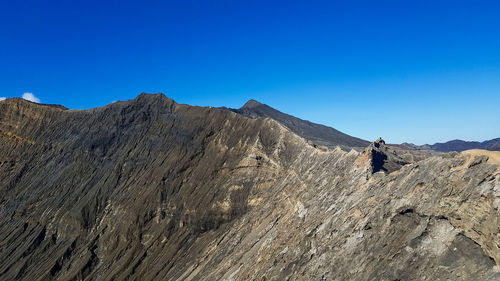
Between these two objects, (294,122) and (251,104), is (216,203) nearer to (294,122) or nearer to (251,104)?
(294,122)

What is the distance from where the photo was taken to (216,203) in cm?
3522

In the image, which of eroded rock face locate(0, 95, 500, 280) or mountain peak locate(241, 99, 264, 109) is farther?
mountain peak locate(241, 99, 264, 109)

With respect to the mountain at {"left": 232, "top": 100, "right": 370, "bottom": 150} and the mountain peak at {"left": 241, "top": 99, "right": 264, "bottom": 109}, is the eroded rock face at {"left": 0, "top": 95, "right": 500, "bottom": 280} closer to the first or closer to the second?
the mountain at {"left": 232, "top": 100, "right": 370, "bottom": 150}

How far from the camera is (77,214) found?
40.2 meters

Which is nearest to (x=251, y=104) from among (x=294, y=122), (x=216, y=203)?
(x=294, y=122)

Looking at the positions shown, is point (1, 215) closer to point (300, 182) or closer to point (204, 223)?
point (204, 223)

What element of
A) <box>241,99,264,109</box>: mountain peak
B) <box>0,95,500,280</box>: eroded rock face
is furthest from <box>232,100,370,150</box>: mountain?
<box>0,95,500,280</box>: eroded rock face

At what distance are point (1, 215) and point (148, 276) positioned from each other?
2676 centimetres

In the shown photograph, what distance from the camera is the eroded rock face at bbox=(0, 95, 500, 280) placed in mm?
14984

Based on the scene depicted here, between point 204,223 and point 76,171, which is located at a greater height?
point 76,171

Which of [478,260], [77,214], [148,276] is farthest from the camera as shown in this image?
[77,214]

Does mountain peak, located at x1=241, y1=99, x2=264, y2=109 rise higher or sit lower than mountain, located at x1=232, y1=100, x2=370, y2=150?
higher

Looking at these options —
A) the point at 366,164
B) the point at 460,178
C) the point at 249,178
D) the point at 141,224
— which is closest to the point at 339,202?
the point at 366,164

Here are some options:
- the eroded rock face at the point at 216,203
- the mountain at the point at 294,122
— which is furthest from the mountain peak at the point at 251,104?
the eroded rock face at the point at 216,203
